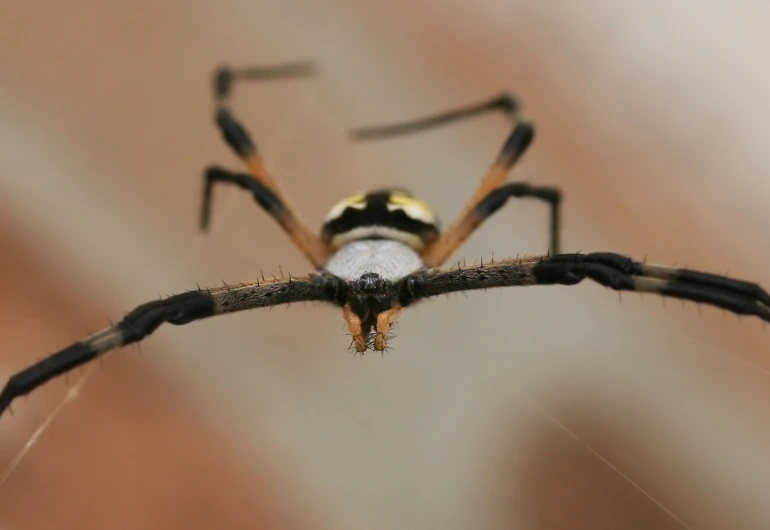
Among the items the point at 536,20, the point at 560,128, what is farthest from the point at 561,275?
the point at 536,20

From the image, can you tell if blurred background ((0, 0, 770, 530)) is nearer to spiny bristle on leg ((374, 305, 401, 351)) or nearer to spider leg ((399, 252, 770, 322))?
spider leg ((399, 252, 770, 322))

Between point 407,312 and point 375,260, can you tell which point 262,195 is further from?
point 407,312

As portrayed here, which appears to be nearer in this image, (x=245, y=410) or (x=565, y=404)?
(x=565, y=404)

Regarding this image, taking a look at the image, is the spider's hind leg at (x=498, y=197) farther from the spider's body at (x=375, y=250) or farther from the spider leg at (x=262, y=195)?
the spider leg at (x=262, y=195)

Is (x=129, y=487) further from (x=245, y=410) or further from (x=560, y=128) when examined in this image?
(x=560, y=128)

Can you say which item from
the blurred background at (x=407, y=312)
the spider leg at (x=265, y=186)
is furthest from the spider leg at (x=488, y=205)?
the blurred background at (x=407, y=312)

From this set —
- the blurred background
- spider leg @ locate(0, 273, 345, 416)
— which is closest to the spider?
spider leg @ locate(0, 273, 345, 416)

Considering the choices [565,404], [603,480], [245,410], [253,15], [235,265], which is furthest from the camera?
[253,15]
